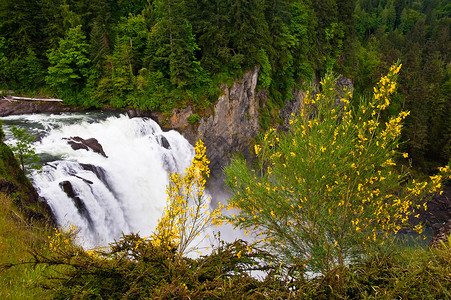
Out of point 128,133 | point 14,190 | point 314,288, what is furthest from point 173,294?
point 128,133

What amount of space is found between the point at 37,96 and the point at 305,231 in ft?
77.2

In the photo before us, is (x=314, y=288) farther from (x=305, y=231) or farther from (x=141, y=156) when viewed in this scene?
(x=141, y=156)

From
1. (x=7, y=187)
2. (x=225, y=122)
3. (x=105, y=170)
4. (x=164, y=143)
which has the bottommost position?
(x=164, y=143)

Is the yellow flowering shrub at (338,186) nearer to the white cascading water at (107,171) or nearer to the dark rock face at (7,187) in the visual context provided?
the dark rock face at (7,187)

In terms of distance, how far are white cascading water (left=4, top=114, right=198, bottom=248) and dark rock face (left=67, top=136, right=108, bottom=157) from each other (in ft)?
0.88

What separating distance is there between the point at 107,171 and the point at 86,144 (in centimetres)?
218

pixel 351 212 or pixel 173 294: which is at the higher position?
pixel 173 294

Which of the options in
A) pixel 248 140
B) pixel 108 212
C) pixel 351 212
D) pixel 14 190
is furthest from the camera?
pixel 248 140

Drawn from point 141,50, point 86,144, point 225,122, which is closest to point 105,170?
point 86,144

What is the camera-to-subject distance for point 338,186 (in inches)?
166

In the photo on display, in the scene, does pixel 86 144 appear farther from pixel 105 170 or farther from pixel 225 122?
pixel 225 122

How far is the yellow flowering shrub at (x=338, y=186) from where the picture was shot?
430cm

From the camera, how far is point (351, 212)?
4750 millimetres

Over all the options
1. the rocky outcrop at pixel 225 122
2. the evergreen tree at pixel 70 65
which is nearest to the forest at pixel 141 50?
the evergreen tree at pixel 70 65
